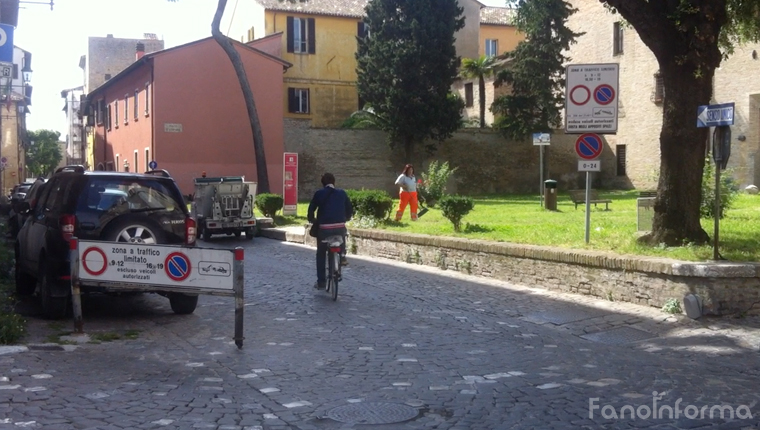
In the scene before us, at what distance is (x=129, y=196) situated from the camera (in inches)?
419

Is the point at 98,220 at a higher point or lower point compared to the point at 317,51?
lower

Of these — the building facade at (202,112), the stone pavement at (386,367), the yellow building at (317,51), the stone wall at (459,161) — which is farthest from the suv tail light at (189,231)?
the yellow building at (317,51)

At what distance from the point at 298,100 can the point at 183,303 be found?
38765mm

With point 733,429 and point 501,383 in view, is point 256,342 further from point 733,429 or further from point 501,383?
point 733,429

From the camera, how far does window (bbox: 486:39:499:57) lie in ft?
196

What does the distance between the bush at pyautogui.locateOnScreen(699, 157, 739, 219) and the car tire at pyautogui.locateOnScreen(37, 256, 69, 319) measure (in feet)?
38.7

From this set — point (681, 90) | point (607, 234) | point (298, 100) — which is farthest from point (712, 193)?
point (298, 100)

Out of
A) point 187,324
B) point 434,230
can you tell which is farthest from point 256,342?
point 434,230

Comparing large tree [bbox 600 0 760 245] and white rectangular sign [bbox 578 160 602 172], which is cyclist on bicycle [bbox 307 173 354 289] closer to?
white rectangular sign [bbox 578 160 602 172]

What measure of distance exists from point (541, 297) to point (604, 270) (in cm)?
108

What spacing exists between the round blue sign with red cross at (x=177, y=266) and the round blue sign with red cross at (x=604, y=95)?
777 centimetres

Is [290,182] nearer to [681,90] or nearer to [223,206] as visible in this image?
[223,206]

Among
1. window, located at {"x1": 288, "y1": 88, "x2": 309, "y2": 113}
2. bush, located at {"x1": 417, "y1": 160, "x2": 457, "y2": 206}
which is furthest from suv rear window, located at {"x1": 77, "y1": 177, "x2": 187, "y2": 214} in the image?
window, located at {"x1": 288, "y1": 88, "x2": 309, "y2": 113}

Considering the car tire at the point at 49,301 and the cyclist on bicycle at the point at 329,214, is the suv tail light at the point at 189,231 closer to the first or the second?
the car tire at the point at 49,301
